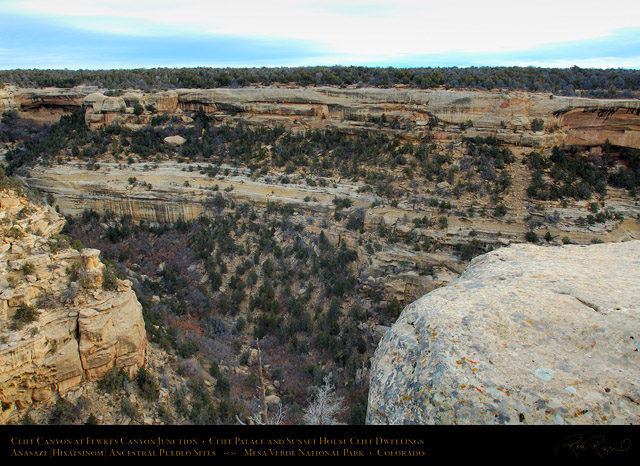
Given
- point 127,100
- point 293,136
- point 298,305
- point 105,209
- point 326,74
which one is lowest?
point 298,305

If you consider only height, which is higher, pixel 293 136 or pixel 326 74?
pixel 326 74

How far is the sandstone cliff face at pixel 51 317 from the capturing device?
7289mm

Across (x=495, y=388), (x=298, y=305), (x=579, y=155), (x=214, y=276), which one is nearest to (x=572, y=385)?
(x=495, y=388)

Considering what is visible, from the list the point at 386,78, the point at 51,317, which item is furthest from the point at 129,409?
the point at 386,78

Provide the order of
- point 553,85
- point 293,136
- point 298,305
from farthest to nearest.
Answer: point 293,136, point 553,85, point 298,305

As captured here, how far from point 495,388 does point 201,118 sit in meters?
26.4

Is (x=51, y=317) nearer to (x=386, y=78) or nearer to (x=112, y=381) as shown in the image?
(x=112, y=381)

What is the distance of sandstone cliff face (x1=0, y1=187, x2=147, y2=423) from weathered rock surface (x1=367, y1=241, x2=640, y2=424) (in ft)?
21.9

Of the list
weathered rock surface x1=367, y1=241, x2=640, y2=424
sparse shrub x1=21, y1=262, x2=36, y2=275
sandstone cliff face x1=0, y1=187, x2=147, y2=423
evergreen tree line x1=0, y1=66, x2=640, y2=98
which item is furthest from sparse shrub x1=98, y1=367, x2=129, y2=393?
evergreen tree line x1=0, y1=66, x2=640, y2=98

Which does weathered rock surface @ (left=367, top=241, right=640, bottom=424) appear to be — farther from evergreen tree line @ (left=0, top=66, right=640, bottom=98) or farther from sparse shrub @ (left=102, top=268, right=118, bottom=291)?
evergreen tree line @ (left=0, top=66, right=640, bottom=98)

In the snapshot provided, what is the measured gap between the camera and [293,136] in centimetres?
2391

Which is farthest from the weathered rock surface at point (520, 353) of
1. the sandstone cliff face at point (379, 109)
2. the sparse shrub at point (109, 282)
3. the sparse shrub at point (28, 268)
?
the sandstone cliff face at point (379, 109)

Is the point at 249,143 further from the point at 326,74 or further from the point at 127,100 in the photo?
the point at 127,100

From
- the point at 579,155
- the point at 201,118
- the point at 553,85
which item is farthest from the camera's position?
the point at 201,118
